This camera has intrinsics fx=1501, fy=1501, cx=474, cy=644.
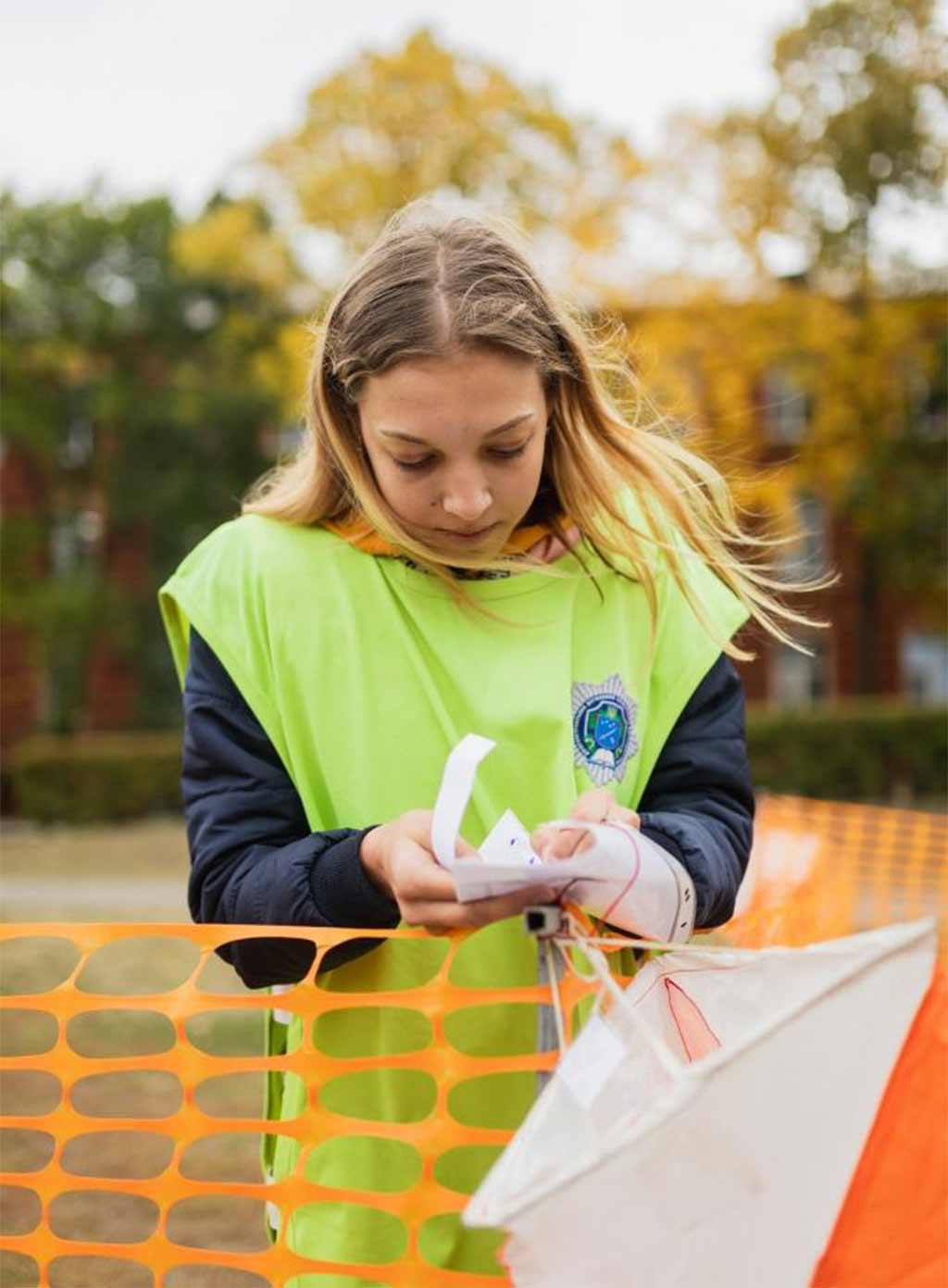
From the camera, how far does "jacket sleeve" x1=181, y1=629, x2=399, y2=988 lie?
169 centimetres

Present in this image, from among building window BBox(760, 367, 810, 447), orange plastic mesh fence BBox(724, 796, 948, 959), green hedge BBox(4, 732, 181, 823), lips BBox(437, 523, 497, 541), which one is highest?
building window BBox(760, 367, 810, 447)

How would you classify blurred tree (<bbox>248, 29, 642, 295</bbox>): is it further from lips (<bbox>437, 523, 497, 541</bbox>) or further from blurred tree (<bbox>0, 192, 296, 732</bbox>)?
lips (<bbox>437, 523, 497, 541</bbox>)

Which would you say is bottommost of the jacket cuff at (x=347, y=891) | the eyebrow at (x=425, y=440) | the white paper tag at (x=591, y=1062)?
the white paper tag at (x=591, y=1062)

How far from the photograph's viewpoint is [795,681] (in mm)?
32281

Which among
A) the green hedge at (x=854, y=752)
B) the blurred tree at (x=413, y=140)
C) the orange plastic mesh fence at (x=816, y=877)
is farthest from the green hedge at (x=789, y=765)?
the orange plastic mesh fence at (x=816, y=877)

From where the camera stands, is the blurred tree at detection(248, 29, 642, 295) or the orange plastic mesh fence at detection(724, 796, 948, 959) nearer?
the orange plastic mesh fence at detection(724, 796, 948, 959)

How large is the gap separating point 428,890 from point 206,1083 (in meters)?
4.51

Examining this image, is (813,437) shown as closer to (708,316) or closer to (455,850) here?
(708,316)

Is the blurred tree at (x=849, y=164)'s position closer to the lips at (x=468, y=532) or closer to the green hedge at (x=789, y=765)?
the green hedge at (x=789, y=765)

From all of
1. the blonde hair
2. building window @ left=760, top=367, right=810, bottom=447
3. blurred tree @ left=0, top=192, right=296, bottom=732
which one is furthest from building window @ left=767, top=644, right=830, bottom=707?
the blonde hair

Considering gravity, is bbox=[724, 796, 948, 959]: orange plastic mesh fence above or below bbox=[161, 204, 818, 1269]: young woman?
below

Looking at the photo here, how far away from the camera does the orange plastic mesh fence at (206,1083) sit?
156cm

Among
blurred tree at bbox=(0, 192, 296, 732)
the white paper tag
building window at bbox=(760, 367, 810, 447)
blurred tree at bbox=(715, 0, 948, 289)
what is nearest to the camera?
the white paper tag

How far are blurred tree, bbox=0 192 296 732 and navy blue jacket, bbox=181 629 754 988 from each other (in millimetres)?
26470
